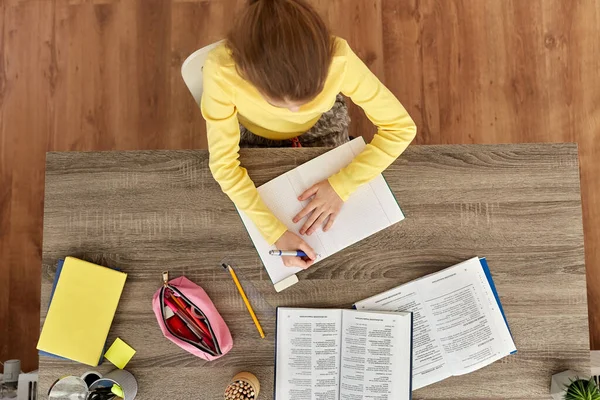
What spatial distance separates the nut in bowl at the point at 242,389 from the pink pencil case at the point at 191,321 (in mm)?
60

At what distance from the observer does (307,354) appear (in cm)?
91

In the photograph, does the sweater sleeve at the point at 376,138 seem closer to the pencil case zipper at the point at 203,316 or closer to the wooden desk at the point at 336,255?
the wooden desk at the point at 336,255

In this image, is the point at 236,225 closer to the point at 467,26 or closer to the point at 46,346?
the point at 46,346

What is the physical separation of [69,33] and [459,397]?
1675 mm

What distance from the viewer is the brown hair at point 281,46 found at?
2.29ft

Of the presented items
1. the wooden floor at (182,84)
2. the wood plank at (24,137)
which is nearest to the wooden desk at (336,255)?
the wooden floor at (182,84)

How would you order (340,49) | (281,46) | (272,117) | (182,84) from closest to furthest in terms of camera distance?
1. (281,46)
2. (340,49)
3. (272,117)
4. (182,84)

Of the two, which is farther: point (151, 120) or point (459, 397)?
point (151, 120)

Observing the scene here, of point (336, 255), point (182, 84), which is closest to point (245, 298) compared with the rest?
point (336, 255)

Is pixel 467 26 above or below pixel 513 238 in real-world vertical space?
above

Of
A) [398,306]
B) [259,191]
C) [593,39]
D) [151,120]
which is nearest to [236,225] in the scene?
[259,191]

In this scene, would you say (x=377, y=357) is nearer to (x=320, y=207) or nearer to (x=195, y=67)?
(x=320, y=207)

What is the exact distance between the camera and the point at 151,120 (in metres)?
1.61

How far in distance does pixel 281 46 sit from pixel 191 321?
0.54 metres
